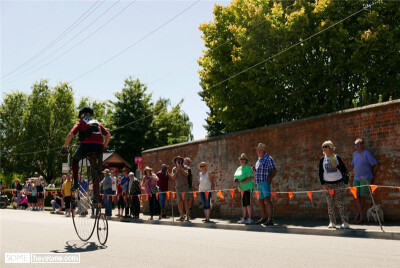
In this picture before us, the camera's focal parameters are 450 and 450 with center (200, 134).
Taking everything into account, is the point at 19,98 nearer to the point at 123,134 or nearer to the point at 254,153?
the point at 123,134

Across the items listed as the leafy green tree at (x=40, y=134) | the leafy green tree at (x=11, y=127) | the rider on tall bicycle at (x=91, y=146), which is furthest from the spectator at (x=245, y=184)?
the leafy green tree at (x=11, y=127)

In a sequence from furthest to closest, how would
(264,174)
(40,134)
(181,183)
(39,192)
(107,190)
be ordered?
(40,134), (39,192), (107,190), (181,183), (264,174)

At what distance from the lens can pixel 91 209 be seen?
8.72 m

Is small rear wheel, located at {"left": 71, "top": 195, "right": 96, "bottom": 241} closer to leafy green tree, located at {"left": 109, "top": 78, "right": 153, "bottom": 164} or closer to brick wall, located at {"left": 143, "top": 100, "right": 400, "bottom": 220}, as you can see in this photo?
brick wall, located at {"left": 143, "top": 100, "right": 400, "bottom": 220}

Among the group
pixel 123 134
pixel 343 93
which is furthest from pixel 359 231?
pixel 123 134

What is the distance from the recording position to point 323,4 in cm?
2611

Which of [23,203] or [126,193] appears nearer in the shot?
[126,193]

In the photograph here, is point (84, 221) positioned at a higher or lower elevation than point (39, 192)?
lower

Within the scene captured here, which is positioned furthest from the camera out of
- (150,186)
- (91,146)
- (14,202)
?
(14,202)

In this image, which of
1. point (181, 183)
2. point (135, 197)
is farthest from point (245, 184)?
point (135, 197)

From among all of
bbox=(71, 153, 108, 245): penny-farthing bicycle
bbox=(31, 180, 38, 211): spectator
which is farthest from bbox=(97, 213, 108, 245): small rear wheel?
bbox=(31, 180, 38, 211): spectator

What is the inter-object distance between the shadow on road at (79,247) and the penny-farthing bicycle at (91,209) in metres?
0.15

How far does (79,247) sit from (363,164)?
7.57 metres

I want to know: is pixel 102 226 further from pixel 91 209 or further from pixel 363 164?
pixel 363 164
